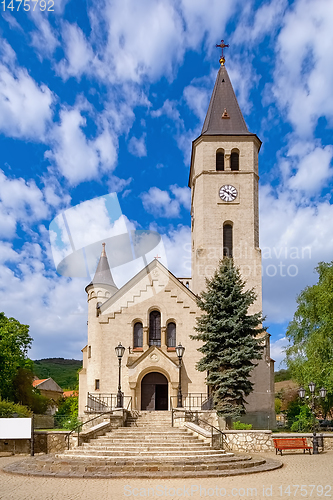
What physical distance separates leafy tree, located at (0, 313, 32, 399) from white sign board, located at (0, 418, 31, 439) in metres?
19.2

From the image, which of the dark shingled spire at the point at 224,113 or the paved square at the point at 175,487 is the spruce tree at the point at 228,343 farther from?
the dark shingled spire at the point at 224,113

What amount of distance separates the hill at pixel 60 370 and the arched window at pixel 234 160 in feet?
258

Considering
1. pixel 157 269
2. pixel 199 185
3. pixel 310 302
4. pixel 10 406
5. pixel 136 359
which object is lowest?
pixel 10 406

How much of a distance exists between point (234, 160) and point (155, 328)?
14516mm

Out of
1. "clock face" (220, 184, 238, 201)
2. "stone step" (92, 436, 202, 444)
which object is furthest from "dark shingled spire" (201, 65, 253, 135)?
"stone step" (92, 436, 202, 444)

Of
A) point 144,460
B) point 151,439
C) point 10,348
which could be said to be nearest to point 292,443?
point 151,439

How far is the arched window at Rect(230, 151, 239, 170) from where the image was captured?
3822 cm

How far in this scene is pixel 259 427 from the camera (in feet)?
105

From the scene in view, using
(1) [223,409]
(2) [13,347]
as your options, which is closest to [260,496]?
(1) [223,409]

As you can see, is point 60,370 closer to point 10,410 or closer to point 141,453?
point 10,410

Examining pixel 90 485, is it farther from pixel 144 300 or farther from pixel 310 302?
pixel 310 302

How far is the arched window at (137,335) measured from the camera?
32.8 metres

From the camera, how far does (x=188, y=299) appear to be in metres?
33.2

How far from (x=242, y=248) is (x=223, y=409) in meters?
13.7
